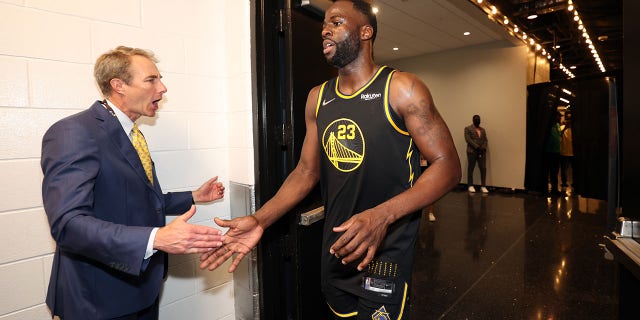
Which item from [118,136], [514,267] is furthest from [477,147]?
[118,136]

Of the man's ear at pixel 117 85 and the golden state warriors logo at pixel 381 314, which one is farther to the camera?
the man's ear at pixel 117 85

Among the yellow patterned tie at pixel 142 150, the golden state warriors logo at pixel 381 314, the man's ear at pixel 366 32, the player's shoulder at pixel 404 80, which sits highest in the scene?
the man's ear at pixel 366 32

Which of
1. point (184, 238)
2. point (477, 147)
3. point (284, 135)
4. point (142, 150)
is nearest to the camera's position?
point (184, 238)

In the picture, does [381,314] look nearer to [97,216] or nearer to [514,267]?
[97,216]

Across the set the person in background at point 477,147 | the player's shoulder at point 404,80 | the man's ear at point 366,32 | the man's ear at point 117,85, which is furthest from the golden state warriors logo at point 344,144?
the person in background at point 477,147

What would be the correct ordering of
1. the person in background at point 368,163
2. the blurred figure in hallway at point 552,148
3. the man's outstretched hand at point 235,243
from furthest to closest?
the blurred figure in hallway at point 552,148 < the man's outstretched hand at point 235,243 < the person in background at point 368,163

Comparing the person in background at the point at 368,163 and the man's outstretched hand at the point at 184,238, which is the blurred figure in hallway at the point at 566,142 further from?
the man's outstretched hand at the point at 184,238

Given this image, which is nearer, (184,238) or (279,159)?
(184,238)

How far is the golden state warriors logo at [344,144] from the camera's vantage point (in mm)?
1438

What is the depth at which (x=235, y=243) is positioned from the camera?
4.84 feet

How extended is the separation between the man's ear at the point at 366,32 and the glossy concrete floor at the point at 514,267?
2.15m

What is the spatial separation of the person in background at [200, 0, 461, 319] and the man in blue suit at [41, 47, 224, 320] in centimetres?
28

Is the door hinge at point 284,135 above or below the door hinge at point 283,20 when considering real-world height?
below

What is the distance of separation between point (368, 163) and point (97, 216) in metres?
1.07
